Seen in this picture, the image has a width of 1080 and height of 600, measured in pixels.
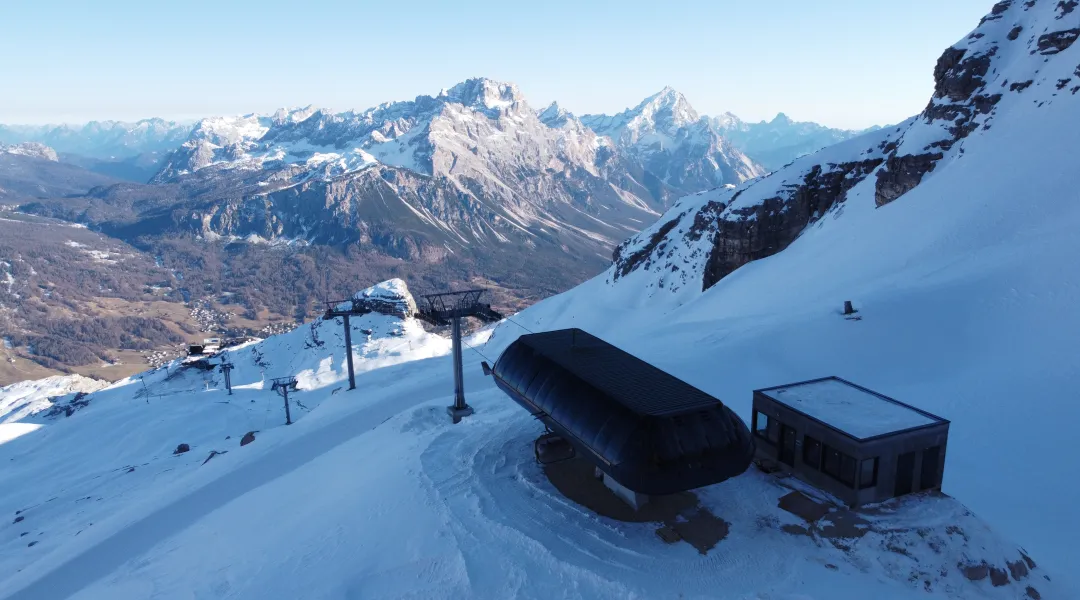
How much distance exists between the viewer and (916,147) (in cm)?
6219

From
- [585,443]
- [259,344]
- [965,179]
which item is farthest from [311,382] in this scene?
[965,179]

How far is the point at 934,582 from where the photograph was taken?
16.1 m

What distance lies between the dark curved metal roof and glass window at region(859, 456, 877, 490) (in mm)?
3271

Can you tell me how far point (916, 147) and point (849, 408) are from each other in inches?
2121

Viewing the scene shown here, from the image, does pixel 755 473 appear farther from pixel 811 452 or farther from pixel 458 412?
pixel 458 412

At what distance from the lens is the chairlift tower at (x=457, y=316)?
3491 cm

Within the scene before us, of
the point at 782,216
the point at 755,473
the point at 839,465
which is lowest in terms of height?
the point at 755,473

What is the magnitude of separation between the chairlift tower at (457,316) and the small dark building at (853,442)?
709 inches

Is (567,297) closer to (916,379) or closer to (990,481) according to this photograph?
(916,379)

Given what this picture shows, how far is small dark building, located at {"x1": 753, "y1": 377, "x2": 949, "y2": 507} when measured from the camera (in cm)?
1855

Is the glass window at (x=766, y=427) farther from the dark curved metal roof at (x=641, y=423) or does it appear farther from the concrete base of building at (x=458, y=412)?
the concrete base of building at (x=458, y=412)

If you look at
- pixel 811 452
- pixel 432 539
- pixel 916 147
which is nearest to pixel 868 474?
pixel 811 452

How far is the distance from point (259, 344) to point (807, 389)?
3512 inches

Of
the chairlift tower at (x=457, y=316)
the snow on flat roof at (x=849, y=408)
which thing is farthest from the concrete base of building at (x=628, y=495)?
the chairlift tower at (x=457, y=316)
